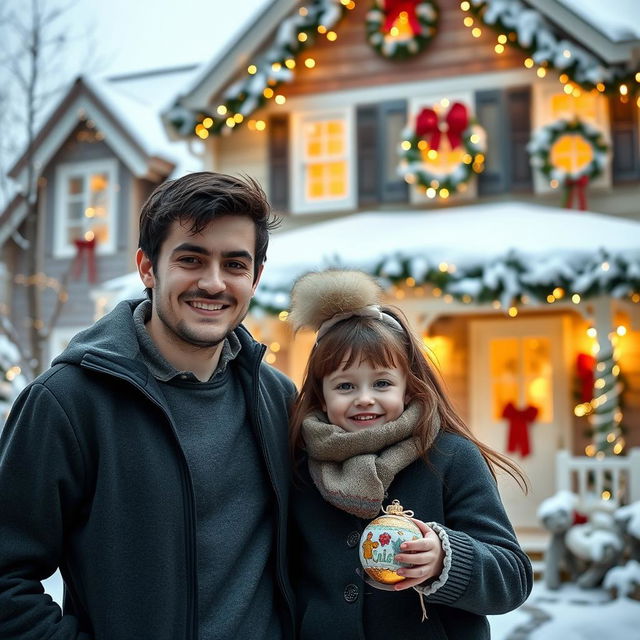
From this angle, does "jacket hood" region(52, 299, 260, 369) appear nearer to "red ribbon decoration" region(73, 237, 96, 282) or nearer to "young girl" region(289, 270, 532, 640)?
"young girl" region(289, 270, 532, 640)

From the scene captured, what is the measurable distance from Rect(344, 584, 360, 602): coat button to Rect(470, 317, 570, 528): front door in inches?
278

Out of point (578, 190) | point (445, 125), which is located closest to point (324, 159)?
point (445, 125)

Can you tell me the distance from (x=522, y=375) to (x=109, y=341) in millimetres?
7848

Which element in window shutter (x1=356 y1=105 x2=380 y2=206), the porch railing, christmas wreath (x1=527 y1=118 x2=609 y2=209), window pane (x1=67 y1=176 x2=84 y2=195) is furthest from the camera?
window pane (x1=67 y1=176 x2=84 y2=195)

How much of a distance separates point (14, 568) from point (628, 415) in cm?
809

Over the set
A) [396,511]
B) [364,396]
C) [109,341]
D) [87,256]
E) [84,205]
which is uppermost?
[84,205]

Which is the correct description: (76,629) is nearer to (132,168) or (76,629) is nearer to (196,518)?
(196,518)

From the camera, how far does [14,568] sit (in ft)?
6.07

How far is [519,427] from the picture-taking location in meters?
9.23

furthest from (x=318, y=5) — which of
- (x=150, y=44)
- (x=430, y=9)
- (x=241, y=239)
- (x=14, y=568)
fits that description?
(x=150, y=44)

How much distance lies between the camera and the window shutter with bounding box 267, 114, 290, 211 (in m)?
10.3

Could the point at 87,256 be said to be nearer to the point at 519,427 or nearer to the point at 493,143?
the point at 493,143

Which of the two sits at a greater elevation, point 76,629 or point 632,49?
point 632,49

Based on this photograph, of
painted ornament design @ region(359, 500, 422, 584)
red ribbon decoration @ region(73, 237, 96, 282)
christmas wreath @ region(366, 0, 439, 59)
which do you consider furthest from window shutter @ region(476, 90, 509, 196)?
painted ornament design @ region(359, 500, 422, 584)
